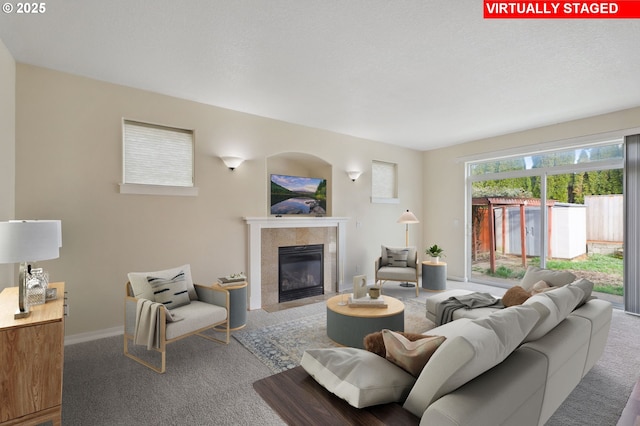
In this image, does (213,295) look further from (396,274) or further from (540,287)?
(540,287)

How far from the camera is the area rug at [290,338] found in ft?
9.14

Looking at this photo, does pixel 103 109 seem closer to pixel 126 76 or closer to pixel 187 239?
pixel 126 76

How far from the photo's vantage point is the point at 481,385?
3.77 ft

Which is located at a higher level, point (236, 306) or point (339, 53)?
point (339, 53)

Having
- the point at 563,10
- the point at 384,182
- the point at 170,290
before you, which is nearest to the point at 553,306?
the point at 563,10

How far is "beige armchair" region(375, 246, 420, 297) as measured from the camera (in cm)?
504

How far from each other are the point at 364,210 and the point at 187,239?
3263mm

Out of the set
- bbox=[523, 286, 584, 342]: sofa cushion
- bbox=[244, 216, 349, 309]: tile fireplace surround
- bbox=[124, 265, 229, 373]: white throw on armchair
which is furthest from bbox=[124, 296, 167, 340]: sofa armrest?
bbox=[523, 286, 584, 342]: sofa cushion

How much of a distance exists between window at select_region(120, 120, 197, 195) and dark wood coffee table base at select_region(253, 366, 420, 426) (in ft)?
9.93

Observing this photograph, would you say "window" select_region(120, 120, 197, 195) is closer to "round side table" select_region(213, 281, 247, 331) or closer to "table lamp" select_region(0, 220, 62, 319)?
"round side table" select_region(213, 281, 247, 331)

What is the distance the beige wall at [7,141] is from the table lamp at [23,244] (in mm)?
1063

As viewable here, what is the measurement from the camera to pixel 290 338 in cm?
324

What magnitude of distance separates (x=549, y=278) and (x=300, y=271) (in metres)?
3.30

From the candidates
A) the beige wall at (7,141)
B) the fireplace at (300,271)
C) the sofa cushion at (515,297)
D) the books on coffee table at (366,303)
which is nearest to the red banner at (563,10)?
the sofa cushion at (515,297)
